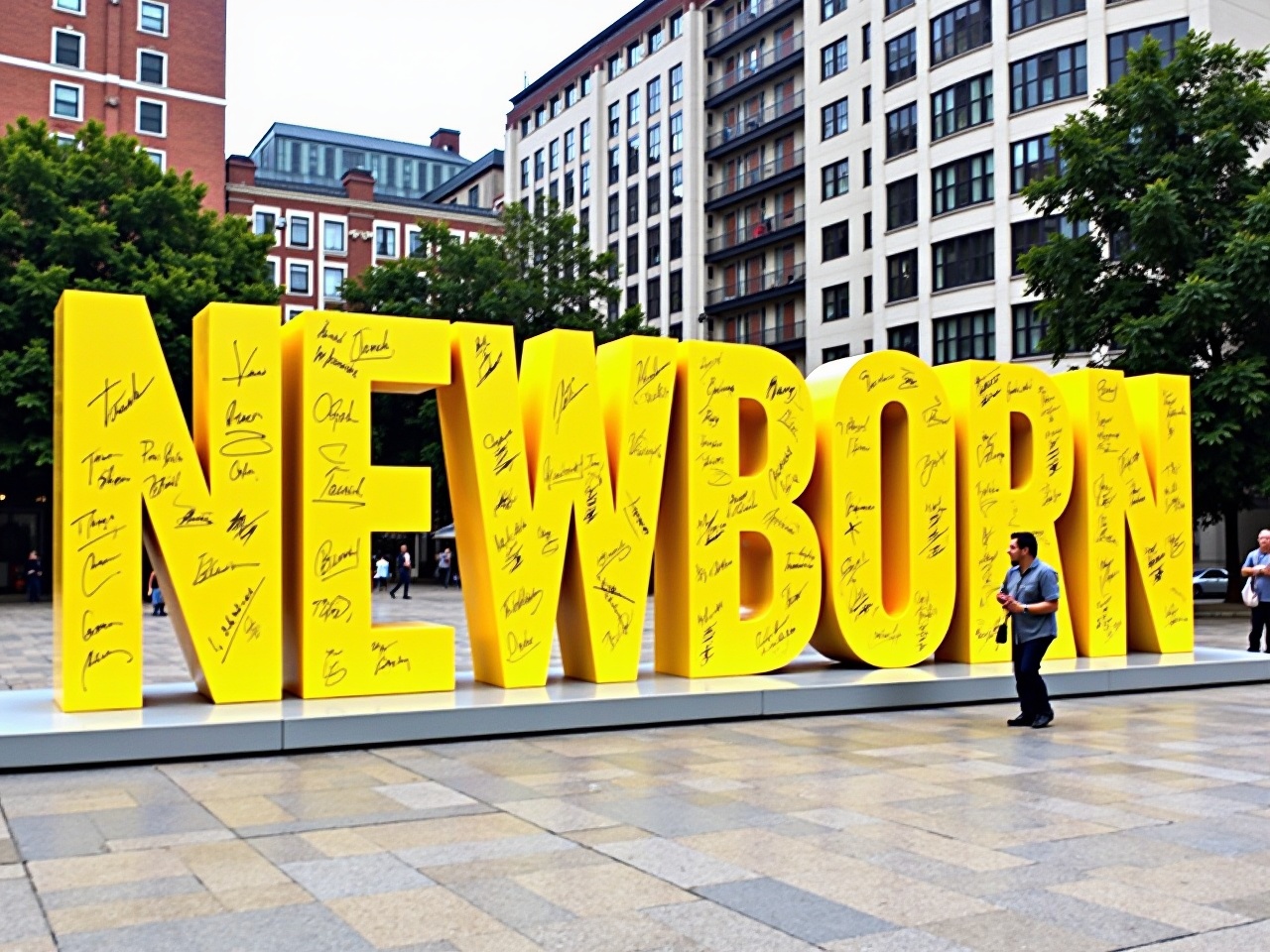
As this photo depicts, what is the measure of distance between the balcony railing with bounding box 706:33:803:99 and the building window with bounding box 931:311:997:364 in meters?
16.4

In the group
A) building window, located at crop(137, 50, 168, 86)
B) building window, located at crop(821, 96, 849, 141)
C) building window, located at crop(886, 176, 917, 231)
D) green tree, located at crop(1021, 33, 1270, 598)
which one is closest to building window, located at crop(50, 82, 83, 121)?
building window, located at crop(137, 50, 168, 86)

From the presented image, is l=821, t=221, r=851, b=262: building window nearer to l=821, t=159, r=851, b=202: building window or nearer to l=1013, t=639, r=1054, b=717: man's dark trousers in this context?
l=821, t=159, r=851, b=202: building window

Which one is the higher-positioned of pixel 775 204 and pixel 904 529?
pixel 775 204

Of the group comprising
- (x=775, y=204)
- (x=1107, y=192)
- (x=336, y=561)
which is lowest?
(x=336, y=561)

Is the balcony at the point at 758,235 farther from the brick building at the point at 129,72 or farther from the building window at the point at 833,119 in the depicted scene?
the brick building at the point at 129,72

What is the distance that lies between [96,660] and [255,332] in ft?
9.68

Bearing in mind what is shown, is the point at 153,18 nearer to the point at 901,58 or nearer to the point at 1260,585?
the point at 901,58

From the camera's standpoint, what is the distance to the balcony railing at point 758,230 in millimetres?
58906

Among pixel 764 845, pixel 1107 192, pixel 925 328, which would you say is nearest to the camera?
pixel 764 845

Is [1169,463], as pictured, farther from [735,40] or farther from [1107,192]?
[735,40]

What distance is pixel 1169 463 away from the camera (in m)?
15.8

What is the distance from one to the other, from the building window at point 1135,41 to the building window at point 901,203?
898 cm

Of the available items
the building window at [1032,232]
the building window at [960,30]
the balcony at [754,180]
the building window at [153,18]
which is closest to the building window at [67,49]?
the building window at [153,18]

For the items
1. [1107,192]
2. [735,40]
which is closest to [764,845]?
[1107,192]
